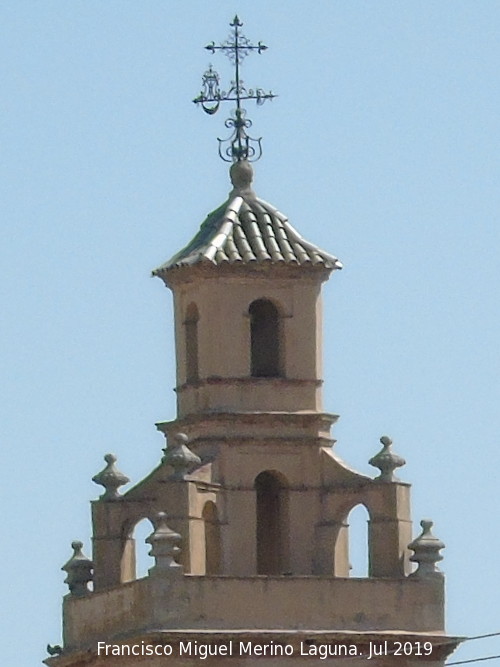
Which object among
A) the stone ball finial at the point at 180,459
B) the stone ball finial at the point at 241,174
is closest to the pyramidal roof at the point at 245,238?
the stone ball finial at the point at 241,174

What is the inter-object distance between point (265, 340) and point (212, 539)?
3361 mm

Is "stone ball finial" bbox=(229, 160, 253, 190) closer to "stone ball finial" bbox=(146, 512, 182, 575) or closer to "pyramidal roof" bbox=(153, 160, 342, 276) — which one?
"pyramidal roof" bbox=(153, 160, 342, 276)

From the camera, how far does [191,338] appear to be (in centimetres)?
7262

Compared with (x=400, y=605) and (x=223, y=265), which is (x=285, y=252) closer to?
(x=223, y=265)

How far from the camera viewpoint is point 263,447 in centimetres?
7188

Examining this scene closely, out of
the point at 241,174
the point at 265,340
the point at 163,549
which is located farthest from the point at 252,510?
the point at 241,174

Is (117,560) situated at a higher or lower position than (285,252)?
lower

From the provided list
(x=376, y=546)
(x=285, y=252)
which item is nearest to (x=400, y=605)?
(x=376, y=546)

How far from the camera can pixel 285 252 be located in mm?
72312

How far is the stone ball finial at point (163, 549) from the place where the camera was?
69.8 metres

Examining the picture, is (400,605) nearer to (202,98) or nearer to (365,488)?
(365,488)

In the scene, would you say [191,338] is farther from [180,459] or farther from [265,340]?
[180,459]

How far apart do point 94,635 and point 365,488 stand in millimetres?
4646

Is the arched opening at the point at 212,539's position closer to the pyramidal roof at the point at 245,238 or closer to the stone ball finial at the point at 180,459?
the stone ball finial at the point at 180,459
